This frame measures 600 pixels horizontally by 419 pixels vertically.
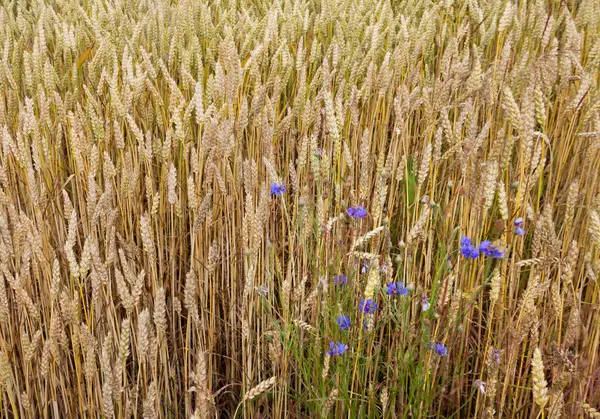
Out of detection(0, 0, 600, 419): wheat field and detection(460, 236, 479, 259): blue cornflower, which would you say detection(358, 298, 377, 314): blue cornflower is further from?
detection(460, 236, 479, 259): blue cornflower

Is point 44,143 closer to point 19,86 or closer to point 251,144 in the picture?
point 251,144

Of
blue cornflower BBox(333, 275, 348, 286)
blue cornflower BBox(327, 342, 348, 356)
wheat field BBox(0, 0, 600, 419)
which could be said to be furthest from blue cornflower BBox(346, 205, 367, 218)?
blue cornflower BBox(327, 342, 348, 356)

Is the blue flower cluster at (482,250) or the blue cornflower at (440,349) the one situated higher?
the blue flower cluster at (482,250)

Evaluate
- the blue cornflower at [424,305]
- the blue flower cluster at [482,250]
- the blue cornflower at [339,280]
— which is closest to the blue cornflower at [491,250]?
the blue flower cluster at [482,250]

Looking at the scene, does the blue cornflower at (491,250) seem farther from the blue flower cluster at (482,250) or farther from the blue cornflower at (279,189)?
the blue cornflower at (279,189)

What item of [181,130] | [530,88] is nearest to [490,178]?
[530,88]

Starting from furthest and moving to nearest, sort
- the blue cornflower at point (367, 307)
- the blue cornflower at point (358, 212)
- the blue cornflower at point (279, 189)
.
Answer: the blue cornflower at point (279, 189) → the blue cornflower at point (358, 212) → the blue cornflower at point (367, 307)

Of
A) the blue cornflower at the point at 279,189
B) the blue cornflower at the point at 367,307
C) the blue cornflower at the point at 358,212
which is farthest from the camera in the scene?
the blue cornflower at the point at 279,189

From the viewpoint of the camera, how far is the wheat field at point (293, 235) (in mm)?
1072

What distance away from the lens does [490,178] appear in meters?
1.01

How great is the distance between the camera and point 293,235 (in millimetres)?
1277

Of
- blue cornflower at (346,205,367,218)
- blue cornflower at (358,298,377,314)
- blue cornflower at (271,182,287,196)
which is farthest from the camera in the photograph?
blue cornflower at (271,182,287,196)

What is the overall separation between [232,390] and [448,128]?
747 mm

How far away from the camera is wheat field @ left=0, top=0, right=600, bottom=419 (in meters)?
1.07
